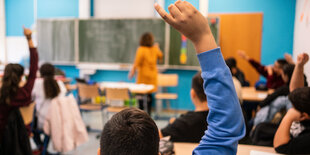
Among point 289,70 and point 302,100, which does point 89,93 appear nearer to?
point 289,70

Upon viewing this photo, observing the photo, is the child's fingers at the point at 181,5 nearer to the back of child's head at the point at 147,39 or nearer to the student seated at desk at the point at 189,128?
the student seated at desk at the point at 189,128

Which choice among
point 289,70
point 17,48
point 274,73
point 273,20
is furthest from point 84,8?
point 289,70

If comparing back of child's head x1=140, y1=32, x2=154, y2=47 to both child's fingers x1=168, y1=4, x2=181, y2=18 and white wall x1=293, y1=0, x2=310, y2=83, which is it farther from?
child's fingers x1=168, y1=4, x2=181, y2=18

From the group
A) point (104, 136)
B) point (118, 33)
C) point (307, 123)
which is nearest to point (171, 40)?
point (118, 33)

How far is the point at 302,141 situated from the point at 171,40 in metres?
4.01

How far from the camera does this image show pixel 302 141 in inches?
52.6

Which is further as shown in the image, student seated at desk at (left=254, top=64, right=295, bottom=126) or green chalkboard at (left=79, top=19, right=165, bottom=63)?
green chalkboard at (left=79, top=19, right=165, bottom=63)

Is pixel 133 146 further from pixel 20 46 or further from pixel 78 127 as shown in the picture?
pixel 20 46

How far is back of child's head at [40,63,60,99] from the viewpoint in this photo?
2736mm

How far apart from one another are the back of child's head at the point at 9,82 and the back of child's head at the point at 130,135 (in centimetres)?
188

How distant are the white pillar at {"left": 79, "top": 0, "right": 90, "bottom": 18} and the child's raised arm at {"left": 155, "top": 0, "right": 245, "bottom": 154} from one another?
5515mm

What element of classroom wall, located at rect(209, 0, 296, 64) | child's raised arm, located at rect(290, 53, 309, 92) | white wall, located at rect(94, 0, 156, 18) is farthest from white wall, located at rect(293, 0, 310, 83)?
white wall, located at rect(94, 0, 156, 18)

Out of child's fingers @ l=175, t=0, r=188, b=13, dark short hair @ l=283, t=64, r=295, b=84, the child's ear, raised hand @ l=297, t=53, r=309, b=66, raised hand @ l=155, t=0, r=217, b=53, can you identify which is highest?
child's fingers @ l=175, t=0, r=188, b=13

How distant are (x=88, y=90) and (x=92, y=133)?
72 centimetres
